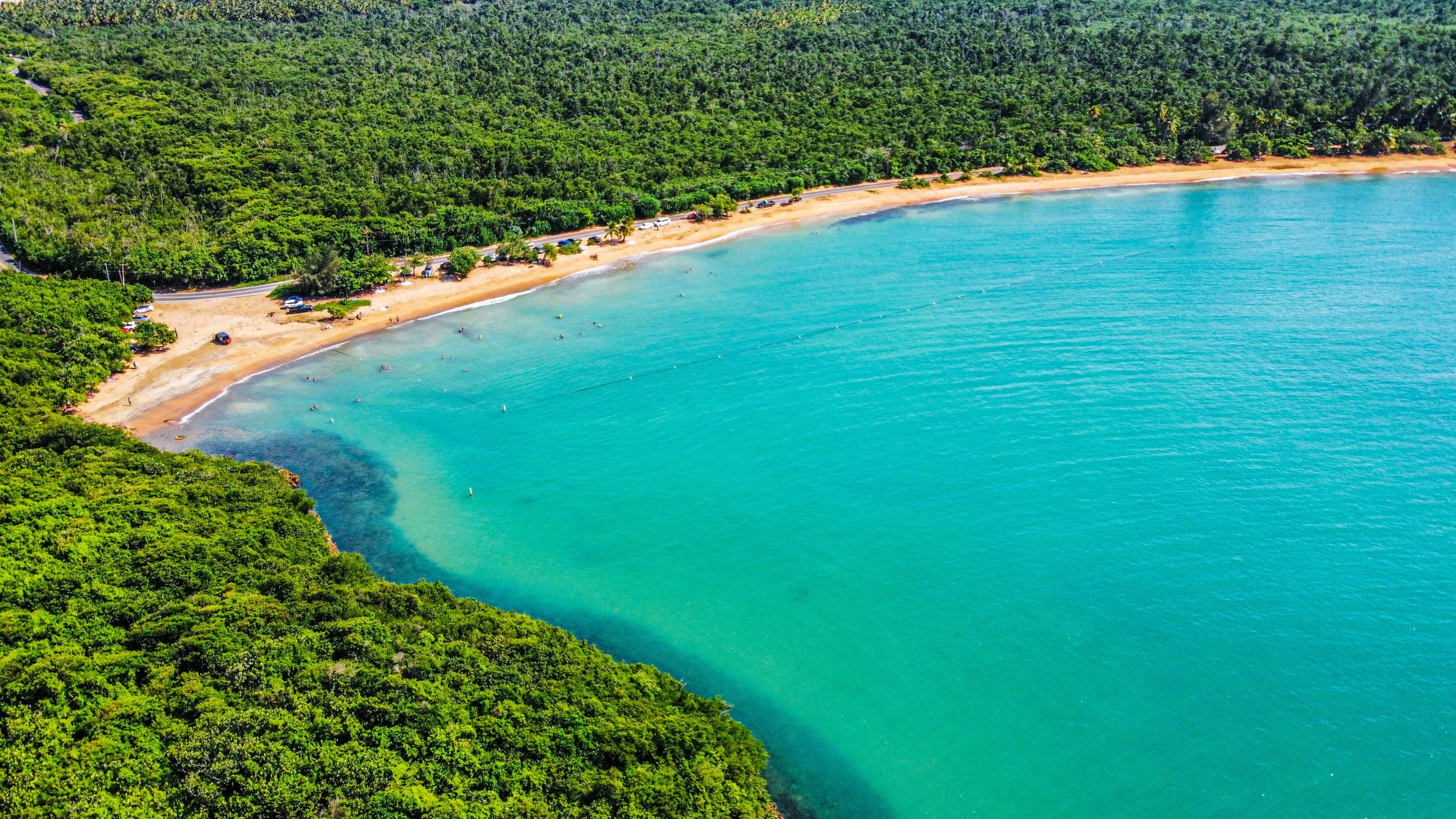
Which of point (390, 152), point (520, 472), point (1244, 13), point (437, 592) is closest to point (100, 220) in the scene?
point (390, 152)

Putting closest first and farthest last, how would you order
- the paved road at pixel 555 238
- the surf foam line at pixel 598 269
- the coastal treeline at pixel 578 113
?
the paved road at pixel 555 238, the surf foam line at pixel 598 269, the coastal treeline at pixel 578 113

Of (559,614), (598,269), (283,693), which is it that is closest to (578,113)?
(598,269)

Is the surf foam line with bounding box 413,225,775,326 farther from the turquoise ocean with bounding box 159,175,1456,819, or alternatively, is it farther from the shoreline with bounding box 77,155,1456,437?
the turquoise ocean with bounding box 159,175,1456,819

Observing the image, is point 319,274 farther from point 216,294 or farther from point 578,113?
point 578,113

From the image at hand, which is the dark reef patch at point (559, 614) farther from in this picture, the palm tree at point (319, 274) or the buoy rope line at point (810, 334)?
the palm tree at point (319, 274)

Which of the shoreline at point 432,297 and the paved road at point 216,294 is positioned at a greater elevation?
the paved road at point 216,294

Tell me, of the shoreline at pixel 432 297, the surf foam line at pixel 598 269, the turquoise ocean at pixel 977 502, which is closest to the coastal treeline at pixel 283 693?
the turquoise ocean at pixel 977 502
